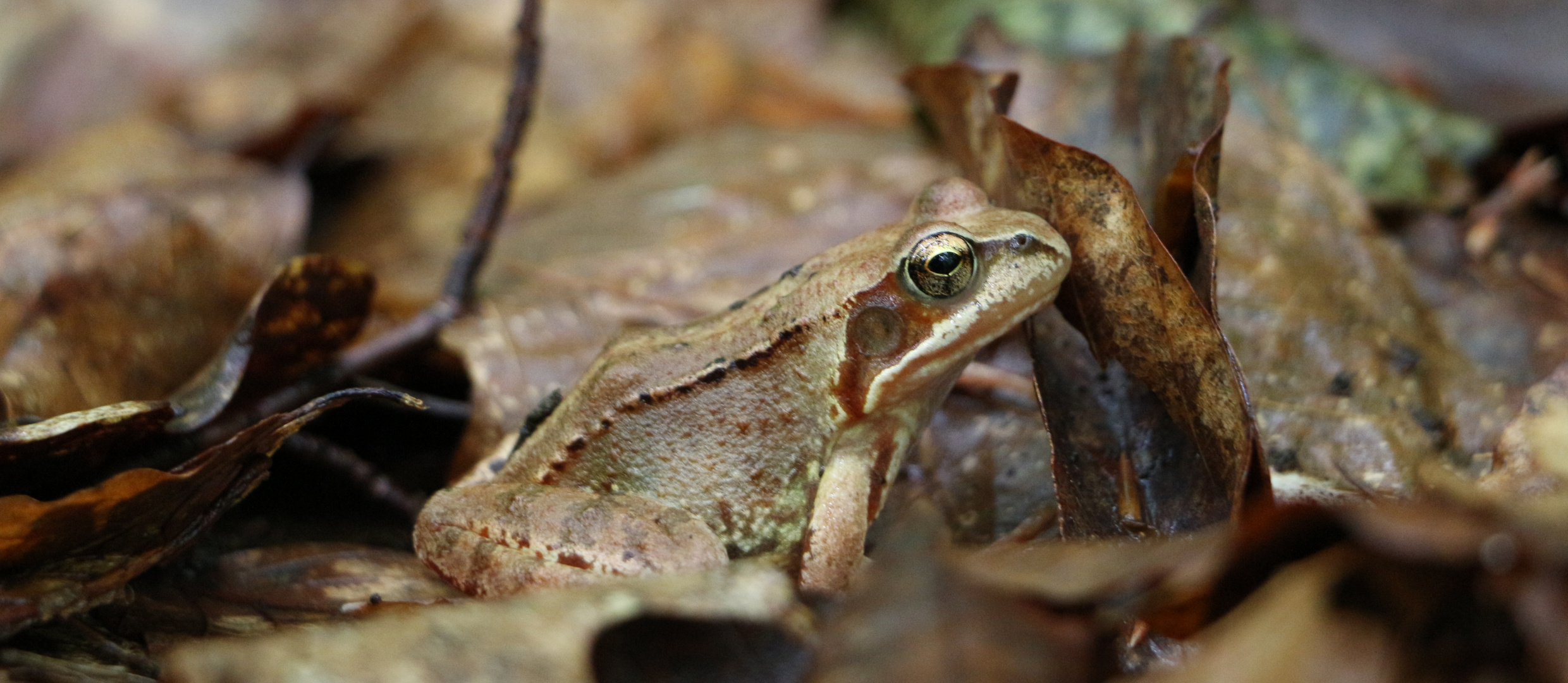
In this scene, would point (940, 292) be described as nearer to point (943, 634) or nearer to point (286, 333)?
point (943, 634)

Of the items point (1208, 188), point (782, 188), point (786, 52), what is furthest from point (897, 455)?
point (786, 52)

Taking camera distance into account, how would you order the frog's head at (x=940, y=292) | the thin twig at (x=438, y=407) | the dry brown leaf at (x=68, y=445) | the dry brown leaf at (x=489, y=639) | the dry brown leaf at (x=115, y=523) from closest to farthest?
the dry brown leaf at (x=489, y=639)
the dry brown leaf at (x=115, y=523)
the dry brown leaf at (x=68, y=445)
the frog's head at (x=940, y=292)
the thin twig at (x=438, y=407)

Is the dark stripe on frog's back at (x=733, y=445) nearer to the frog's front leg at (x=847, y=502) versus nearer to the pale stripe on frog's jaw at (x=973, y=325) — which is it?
the frog's front leg at (x=847, y=502)

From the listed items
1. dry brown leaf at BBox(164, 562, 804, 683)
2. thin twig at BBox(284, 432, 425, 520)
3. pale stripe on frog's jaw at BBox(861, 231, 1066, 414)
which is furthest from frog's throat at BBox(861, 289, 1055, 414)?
thin twig at BBox(284, 432, 425, 520)

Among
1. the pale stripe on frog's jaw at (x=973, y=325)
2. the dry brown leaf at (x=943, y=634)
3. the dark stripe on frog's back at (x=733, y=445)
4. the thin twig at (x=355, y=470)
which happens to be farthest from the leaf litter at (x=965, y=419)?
the dark stripe on frog's back at (x=733, y=445)

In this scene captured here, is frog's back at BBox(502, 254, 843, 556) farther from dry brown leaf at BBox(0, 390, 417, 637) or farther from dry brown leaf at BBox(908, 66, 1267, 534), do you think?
dry brown leaf at BBox(908, 66, 1267, 534)

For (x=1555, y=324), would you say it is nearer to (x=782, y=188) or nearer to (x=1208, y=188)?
(x=1208, y=188)
